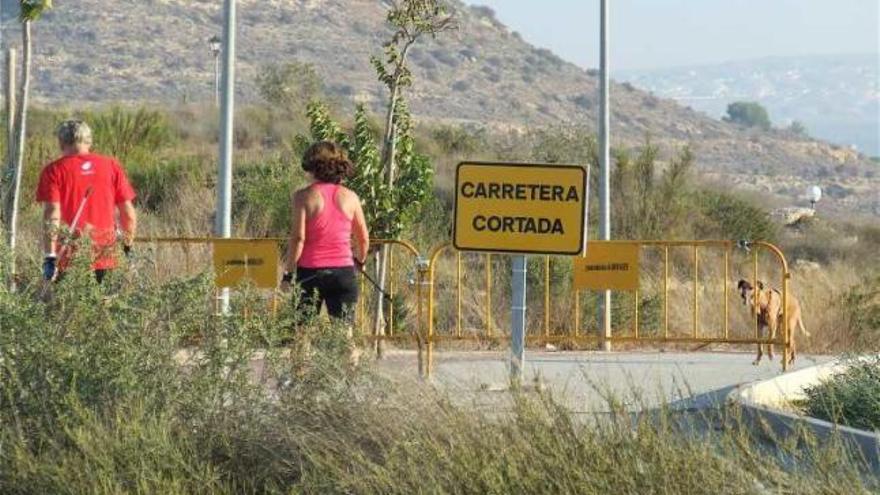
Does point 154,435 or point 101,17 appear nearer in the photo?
point 154,435

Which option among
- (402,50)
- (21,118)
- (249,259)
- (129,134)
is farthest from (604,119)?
(129,134)

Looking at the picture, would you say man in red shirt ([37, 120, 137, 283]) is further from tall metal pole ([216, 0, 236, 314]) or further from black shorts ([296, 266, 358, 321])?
tall metal pole ([216, 0, 236, 314])

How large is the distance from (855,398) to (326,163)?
12.3 feet

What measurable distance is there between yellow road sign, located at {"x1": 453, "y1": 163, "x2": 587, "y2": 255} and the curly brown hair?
2162 mm

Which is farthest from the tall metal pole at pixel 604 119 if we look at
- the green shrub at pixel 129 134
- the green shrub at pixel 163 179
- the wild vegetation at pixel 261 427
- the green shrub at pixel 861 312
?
the green shrub at pixel 129 134

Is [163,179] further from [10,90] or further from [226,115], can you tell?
[10,90]

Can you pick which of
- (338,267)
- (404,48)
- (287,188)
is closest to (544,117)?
(287,188)

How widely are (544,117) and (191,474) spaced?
9125cm

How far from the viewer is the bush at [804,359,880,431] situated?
39.2ft

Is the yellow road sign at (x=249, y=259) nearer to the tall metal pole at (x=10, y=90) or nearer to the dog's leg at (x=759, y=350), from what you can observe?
the tall metal pole at (x=10, y=90)

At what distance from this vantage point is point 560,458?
7930 millimetres

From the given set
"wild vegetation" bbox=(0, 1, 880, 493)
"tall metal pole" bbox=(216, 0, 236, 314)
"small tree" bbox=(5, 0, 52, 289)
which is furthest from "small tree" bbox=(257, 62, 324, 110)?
"wild vegetation" bbox=(0, 1, 880, 493)

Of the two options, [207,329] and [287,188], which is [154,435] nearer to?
[207,329]

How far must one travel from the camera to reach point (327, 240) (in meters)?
13.2
